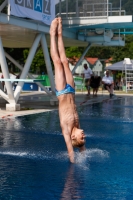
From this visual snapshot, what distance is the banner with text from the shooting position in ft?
51.4

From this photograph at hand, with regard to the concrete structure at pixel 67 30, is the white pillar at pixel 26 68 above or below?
below

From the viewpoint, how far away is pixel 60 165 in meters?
7.65

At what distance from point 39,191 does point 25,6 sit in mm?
11331

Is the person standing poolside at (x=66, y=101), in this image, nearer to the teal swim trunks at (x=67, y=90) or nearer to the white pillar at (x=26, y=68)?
the teal swim trunks at (x=67, y=90)

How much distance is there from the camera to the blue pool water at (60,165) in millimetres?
6050

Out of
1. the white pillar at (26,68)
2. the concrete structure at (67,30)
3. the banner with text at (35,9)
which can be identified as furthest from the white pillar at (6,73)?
the banner with text at (35,9)

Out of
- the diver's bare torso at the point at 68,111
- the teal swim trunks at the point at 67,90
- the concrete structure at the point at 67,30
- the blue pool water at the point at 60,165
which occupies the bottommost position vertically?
the blue pool water at the point at 60,165

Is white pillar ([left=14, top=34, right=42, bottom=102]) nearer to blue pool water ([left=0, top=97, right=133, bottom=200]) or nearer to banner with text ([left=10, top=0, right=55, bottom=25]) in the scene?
banner with text ([left=10, top=0, right=55, bottom=25])

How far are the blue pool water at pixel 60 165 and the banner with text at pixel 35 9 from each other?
4736mm

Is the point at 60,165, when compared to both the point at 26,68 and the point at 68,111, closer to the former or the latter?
the point at 68,111

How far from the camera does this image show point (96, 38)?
23.2 metres

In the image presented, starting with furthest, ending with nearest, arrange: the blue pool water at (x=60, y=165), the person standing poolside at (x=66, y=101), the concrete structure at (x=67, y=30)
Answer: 1. the concrete structure at (x=67, y=30)
2. the person standing poolside at (x=66, y=101)
3. the blue pool water at (x=60, y=165)

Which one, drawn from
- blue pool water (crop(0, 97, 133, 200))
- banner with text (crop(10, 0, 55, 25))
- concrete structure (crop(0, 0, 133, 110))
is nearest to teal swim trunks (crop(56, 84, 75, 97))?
blue pool water (crop(0, 97, 133, 200))

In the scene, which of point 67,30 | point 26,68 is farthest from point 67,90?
point 67,30
